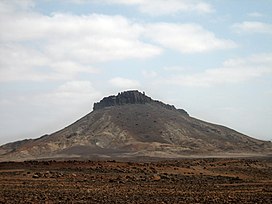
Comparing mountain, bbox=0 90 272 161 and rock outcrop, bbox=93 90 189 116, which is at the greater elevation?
rock outcrop, bbox=93 90 189 116

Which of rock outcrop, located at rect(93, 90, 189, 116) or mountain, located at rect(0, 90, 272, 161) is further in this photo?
rock outcrop, located at rect(93, 90, 189, 116)

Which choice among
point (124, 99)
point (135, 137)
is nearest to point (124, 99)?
point (124, 99)

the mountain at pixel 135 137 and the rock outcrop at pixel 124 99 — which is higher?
the rock outcrop at pixel 124 99

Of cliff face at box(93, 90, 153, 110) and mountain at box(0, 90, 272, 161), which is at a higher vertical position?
cliff face at box(93, 90, 153, 110)

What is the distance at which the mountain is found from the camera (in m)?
108

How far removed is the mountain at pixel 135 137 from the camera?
10775 cm

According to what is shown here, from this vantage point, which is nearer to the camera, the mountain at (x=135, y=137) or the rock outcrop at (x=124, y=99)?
the mountain at (x=135, y=137)

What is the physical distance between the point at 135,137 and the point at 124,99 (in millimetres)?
43427

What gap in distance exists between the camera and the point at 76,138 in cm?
12738

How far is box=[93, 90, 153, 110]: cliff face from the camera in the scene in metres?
173

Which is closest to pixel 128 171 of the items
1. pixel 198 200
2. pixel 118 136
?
pixel 198 200

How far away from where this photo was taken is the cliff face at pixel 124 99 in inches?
6796

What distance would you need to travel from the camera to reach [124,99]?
570ft

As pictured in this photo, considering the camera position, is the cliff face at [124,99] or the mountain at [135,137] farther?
the cliff face at [124,99]
